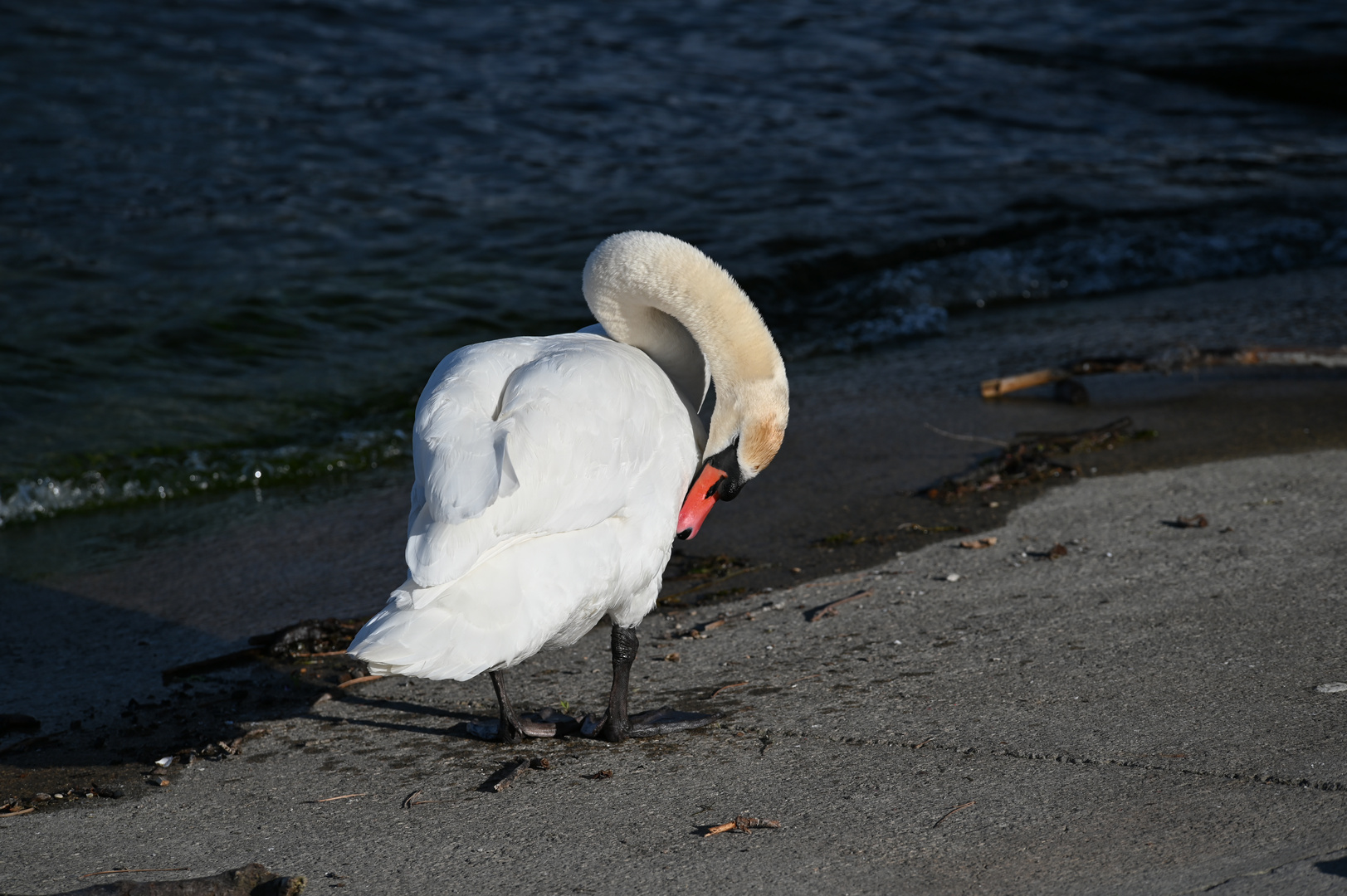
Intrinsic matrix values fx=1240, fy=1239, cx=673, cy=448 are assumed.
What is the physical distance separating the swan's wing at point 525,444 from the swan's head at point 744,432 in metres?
0.19

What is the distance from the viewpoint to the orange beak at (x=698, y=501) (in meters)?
4.00

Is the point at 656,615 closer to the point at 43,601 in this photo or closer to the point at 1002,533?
the point at 1002,533

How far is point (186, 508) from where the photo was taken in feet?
22.7

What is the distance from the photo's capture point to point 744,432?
14.0 feet

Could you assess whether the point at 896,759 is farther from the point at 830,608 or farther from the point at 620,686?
the point at 830,608

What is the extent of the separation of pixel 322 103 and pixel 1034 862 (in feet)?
44.9

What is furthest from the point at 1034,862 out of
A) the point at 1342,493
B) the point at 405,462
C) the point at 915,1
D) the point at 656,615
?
the point at 915,1

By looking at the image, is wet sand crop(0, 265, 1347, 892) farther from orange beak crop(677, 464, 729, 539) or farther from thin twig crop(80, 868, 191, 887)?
thin twig crop(80, 868, 191, 887)

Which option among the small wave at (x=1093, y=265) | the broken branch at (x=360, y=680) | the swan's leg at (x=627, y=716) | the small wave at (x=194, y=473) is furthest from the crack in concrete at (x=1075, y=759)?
the small wave at (x=1093, y=265)

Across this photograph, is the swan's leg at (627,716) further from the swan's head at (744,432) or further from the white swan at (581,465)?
the swan's head at (744,432)

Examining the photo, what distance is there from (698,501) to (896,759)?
1.15 m

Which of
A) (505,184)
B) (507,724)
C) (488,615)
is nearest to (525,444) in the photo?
(488,615)

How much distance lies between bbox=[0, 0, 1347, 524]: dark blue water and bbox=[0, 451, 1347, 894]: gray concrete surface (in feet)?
12.6

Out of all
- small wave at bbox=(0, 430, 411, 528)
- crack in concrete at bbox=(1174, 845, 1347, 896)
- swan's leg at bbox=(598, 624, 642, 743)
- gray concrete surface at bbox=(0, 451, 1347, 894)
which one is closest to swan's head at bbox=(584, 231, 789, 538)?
swan's leg at bbox=(598, 624, 642, 743)
